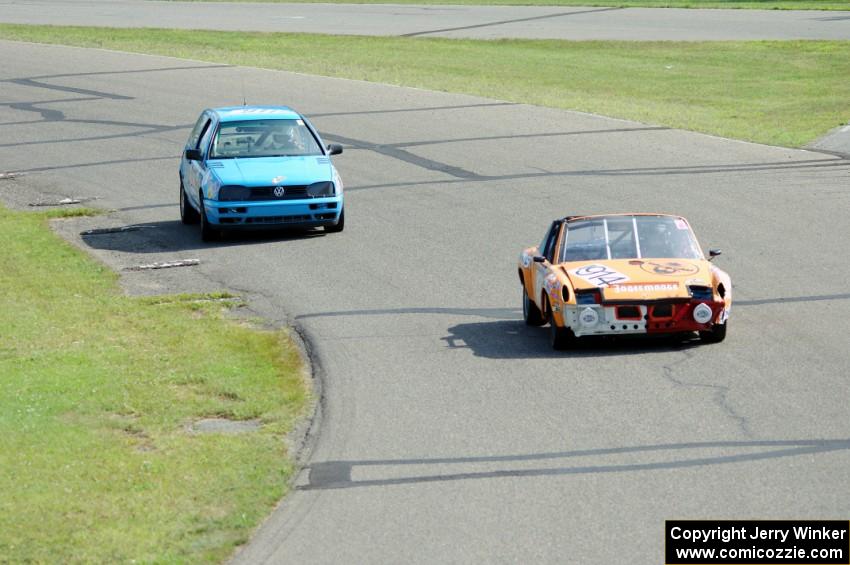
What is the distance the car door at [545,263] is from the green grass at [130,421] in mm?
2403

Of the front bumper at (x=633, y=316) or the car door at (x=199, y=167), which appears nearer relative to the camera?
the front bumper at (x=633, y=316)

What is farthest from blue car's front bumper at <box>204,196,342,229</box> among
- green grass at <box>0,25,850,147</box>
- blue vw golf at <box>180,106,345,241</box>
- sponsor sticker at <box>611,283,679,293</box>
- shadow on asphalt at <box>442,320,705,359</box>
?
green grass at <box>0,25,850,147</box>

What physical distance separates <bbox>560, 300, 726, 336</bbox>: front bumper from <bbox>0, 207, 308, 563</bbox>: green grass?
257 cm

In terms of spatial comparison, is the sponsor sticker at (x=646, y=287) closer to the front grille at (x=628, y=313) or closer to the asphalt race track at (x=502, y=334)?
the front grille at (x=628, y=313)

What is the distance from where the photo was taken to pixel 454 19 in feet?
172

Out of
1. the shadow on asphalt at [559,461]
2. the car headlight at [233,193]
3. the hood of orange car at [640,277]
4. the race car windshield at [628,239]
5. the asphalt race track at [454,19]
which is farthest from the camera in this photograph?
the asphalt race track at [454,19]

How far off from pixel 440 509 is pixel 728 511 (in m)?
1.71

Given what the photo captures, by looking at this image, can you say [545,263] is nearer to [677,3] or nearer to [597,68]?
[597,68]

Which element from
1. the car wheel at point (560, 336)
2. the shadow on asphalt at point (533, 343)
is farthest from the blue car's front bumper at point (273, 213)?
the car wheel at point (560, 336)

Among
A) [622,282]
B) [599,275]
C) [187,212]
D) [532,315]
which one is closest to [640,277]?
[622,282]

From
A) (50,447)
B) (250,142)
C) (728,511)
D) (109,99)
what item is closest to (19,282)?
(250,142)

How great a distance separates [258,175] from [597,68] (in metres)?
22.0

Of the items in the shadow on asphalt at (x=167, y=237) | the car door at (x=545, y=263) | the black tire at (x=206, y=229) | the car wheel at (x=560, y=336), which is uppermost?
the car door at (x=545, y=263)

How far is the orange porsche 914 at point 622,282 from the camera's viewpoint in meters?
12.4
